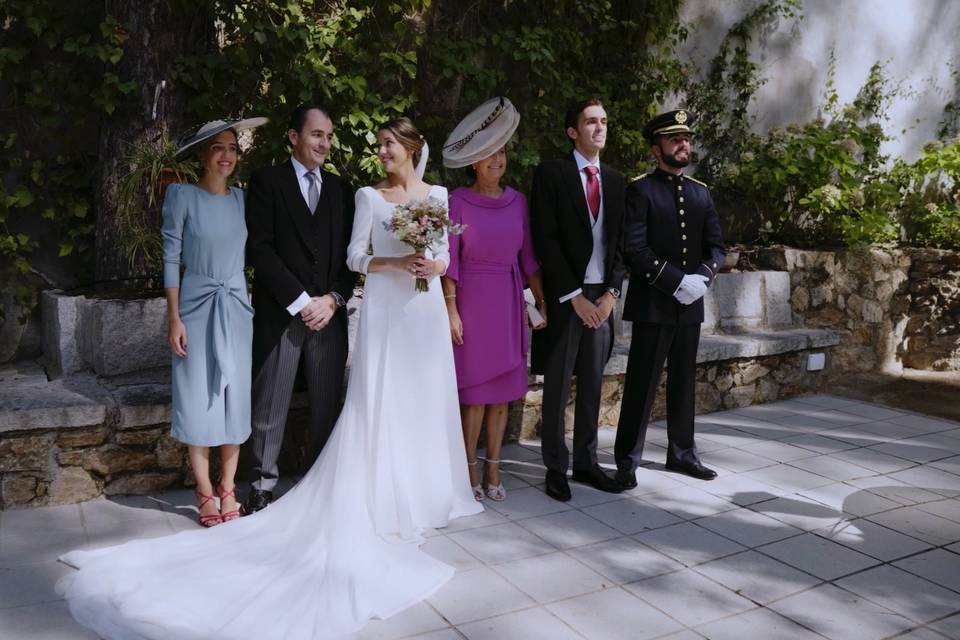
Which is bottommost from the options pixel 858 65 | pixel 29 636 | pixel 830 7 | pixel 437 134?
pixel 29 636

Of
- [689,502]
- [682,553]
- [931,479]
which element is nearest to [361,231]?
[682,553]

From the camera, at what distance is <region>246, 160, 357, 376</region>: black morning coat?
371 cm

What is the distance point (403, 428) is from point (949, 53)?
7.59m

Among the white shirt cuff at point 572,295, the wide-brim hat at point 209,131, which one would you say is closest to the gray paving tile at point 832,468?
the white shirt cuff at point 572,295

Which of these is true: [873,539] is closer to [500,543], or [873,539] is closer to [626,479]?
[626,479]

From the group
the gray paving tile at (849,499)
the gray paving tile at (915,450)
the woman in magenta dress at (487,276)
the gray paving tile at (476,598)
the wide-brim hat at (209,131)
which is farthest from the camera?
the gray paving tile at (915,450)

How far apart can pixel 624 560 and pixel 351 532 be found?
115 centimetres

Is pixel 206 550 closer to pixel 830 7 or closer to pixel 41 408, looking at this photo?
pixel 41 408

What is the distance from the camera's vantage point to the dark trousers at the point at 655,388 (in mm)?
4414

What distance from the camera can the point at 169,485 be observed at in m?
4.09

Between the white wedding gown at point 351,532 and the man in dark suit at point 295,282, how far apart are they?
18 centimetres

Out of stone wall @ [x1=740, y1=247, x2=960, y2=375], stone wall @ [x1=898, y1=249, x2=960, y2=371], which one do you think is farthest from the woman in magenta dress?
stone wall @ [x1=898, y1=249, x2=960, y2=371]

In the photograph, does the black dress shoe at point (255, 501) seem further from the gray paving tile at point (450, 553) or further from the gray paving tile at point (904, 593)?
the gray paving tile at point (904, 593)

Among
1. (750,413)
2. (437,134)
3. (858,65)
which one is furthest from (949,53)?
(437,134)
